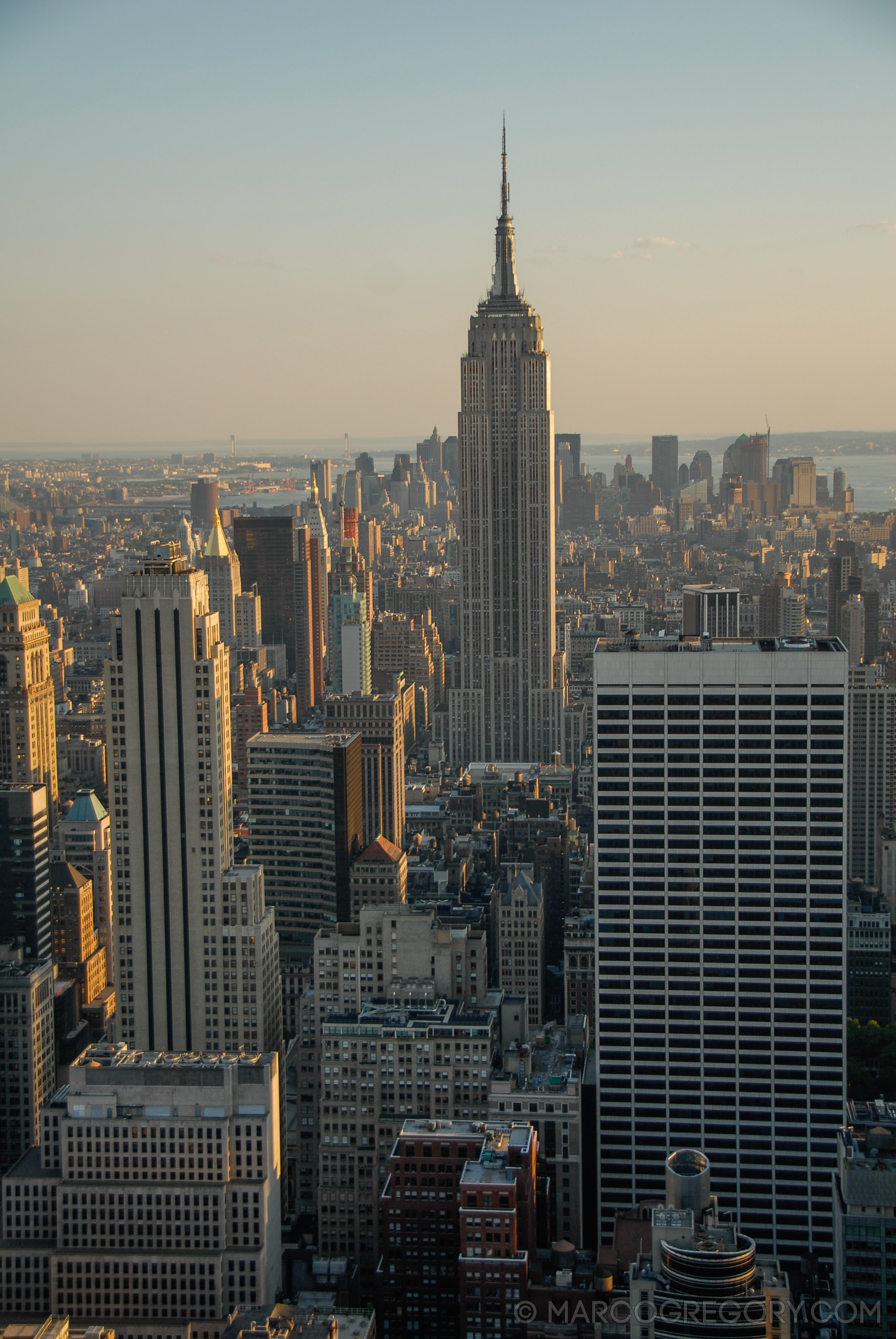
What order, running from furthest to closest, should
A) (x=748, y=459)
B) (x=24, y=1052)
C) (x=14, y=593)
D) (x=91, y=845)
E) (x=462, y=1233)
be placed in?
(x=748, y=459) < (x=14, y=593) < (x=91, y=845) < (x=24, y=1052) < (x=462, y=1233)

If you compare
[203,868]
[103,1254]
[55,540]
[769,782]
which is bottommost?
[103,1254]

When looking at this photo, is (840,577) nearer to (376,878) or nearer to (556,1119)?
(376,878)

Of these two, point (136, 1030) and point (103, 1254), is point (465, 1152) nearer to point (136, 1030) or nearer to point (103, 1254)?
point (103, 1254)

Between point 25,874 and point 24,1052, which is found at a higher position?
point 25,874

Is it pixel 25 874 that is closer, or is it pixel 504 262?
pixel 25 874

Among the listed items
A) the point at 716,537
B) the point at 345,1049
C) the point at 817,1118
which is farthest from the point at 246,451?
the point at 716,537

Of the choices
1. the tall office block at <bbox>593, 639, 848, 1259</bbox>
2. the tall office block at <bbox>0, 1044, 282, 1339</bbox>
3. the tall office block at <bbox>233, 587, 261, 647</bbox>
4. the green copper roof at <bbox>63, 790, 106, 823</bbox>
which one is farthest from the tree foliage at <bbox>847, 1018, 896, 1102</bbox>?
the tall office block at <bbox>233, 587, 261, 647</bbox>

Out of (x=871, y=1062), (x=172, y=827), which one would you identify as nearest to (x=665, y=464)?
(x=871, y=1062)
